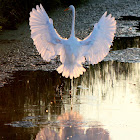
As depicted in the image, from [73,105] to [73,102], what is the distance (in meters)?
0.16

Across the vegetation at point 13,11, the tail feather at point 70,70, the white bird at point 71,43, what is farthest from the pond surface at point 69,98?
the vegetation at point 13,11

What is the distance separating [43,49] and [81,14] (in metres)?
9.94

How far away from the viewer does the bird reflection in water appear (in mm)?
5738

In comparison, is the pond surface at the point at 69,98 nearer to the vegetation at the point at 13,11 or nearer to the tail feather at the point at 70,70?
the tail feather at the point at 70,70

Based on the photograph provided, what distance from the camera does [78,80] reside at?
8820 mm

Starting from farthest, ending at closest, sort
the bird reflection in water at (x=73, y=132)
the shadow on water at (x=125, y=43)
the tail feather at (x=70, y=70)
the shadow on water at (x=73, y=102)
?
1. the shadow on water at (x=125, y=43)
2. the tail feather at (x=70, y=70)
3. the shadow on water at (x=73, y=102)
4. the bird reflection in water at (x=73, y=132)

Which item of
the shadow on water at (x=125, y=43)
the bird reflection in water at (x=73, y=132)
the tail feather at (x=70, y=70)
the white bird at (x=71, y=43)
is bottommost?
the bird reflection in water at (x=73, y=132)

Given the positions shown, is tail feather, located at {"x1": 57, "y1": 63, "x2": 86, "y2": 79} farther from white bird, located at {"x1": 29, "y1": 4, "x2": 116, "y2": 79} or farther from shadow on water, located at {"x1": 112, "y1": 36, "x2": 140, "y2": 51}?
shadow on water, located at {"x1": 112, "y1": 36, "x2": 140, "y2": 51}

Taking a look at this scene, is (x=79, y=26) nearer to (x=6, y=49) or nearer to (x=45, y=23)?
(x=6, y=49)

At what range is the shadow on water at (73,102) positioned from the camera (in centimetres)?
608

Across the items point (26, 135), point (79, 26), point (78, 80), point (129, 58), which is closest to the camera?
point (26, 135)

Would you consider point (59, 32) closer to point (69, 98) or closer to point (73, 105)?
point (69, 98)

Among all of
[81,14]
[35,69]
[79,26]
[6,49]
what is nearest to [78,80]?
[35,69]

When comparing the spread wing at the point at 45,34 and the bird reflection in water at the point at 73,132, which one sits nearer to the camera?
the bird reflection in water at the point at 73,132
